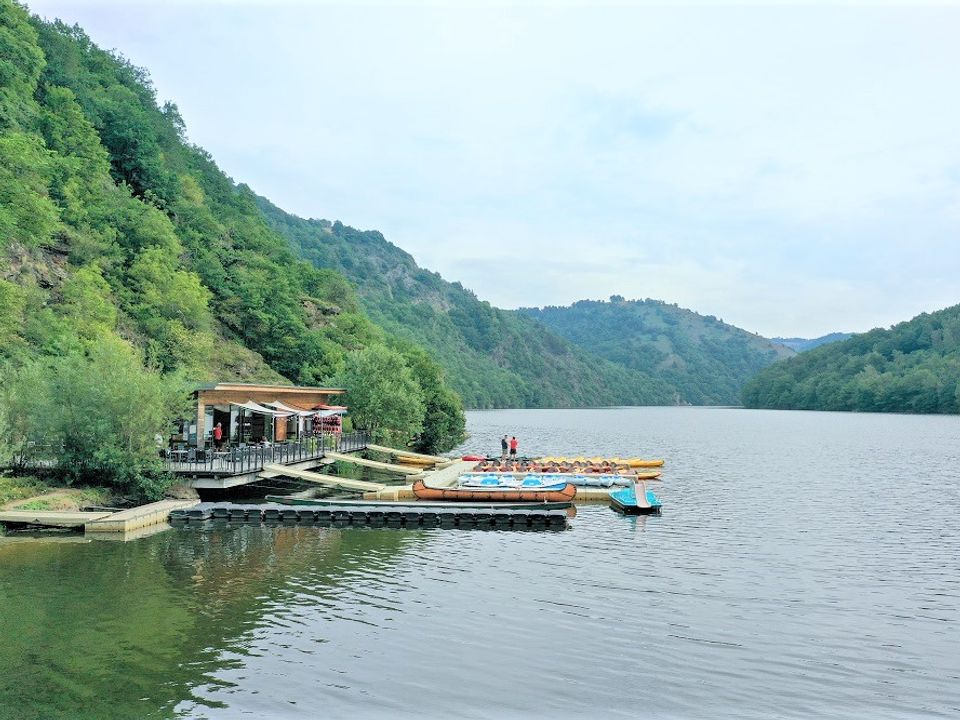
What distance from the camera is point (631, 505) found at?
3909cm

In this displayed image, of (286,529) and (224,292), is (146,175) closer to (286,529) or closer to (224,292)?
(224,292)

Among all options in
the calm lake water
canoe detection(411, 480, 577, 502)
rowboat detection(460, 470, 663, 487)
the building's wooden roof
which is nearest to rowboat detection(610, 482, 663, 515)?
the calm lake water

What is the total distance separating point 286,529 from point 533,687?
63.5 feet

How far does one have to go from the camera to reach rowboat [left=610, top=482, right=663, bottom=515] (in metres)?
39.2

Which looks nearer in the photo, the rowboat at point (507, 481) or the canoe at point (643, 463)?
the rowboat at point (507, 481)

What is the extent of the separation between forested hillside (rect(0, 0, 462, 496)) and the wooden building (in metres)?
3.69

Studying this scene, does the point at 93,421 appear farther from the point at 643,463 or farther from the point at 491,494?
the point at 643,463

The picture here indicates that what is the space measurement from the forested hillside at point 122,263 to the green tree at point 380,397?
7.91 feet

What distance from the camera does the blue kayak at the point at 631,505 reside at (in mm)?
39188

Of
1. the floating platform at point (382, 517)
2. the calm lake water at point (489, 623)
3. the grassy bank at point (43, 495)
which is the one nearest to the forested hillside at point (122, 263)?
the grassy bank at point (43, 495)

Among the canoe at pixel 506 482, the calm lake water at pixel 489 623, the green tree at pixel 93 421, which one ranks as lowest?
the calm lake water at pixel 489 623

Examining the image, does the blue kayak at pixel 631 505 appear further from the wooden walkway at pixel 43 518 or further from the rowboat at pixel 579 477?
the wooden walkway at pixel 43 518

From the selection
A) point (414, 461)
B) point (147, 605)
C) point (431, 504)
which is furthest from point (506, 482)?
point (147, 605)

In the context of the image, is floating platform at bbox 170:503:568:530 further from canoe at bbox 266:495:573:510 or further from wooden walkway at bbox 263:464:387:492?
wooden walkway at bbox 263:464:387:492
